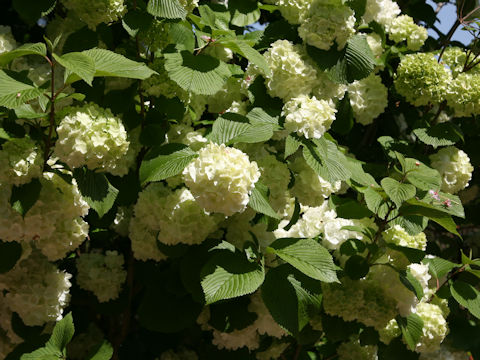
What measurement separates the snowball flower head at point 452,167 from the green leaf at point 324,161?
1004mm

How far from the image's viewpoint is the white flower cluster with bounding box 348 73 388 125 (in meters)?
2.24

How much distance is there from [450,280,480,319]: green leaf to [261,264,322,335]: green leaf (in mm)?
692

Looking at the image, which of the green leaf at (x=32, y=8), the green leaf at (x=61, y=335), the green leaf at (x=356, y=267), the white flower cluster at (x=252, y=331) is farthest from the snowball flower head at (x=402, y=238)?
the green leaf at (x=32, y=8)

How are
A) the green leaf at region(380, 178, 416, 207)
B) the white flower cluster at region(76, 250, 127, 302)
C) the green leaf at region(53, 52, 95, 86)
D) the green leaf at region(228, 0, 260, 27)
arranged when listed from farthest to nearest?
the green leaf at region(228, 0, 260, 27)
the white flower cluster at region(76, 250, 127, 302)
the green leaf at region(380, 178, 416, 207)
the green leaf at region(53, 52, 95, 86)

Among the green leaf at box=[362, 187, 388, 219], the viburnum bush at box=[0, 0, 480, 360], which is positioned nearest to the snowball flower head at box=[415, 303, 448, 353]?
the viburnum bush at box=[0, 0, 480, 360]

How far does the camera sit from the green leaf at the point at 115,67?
1.28 m

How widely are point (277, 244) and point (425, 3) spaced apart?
7.23 ft

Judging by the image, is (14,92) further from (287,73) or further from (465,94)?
(465,94)

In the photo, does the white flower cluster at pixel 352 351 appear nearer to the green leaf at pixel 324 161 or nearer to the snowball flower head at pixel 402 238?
the snowball flower head at pixel 402 238

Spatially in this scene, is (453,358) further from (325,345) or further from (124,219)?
(124,219)

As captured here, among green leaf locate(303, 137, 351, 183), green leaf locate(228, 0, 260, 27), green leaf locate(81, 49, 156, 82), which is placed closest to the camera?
green leaf locate(81, 49, 156, 82)

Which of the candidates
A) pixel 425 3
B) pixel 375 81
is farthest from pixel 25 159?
pixel 425 3

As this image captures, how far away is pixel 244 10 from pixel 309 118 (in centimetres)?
80

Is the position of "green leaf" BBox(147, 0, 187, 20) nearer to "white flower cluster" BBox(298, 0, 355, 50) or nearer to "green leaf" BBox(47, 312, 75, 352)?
"white flower cluster" BBox(298, 0, 355, 50)
